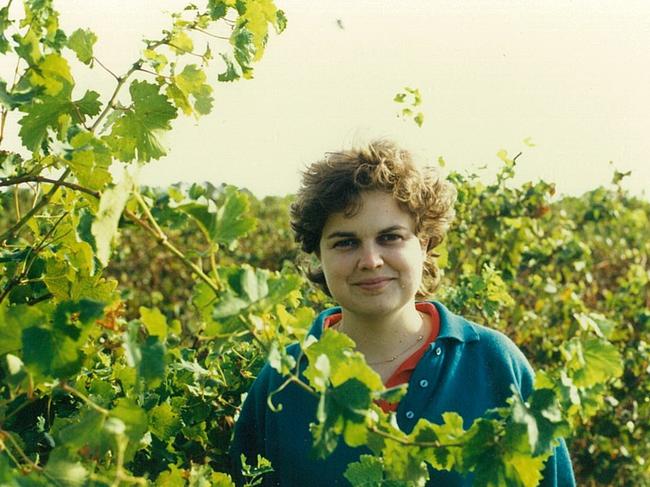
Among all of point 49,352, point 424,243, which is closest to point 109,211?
point 49,352

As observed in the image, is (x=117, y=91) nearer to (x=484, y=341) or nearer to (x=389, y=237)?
(x=389, y=237)

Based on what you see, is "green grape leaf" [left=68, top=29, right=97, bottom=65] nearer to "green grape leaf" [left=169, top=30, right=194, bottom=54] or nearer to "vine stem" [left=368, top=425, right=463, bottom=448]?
"green grape leaf" [left=169, top=30, right=194, bottom=54]

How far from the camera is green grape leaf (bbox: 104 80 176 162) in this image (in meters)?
1.65

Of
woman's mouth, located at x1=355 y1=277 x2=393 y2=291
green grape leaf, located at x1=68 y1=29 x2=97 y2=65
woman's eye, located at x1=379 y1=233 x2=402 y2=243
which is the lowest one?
woman's mouth, located at x1=355 y1=277 x2=393 y2=291

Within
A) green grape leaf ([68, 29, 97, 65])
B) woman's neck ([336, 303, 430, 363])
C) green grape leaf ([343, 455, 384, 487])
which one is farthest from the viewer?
woman's neck ([336, 303, 430, 363])

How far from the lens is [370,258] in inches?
92.9

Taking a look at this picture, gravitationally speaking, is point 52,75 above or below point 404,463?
above

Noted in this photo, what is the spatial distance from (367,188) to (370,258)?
0.86 ft

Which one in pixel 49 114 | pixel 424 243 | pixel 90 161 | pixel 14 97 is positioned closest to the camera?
pixel 90 161

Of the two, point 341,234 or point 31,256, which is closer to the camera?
point 31,256

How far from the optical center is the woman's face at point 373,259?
2400 mm

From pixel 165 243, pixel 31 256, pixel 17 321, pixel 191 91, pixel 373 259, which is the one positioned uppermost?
pixel 191 91

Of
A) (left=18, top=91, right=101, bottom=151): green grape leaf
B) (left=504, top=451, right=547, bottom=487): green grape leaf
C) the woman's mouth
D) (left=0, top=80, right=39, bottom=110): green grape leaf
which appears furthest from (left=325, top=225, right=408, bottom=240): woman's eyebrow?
(left=504, top=451, right=547, bottom=487): green grape leaf

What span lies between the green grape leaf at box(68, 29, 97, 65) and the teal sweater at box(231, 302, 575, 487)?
983 millimetres
